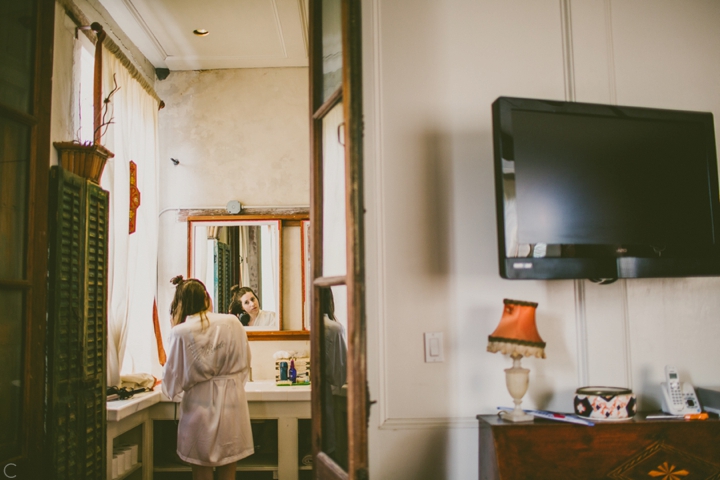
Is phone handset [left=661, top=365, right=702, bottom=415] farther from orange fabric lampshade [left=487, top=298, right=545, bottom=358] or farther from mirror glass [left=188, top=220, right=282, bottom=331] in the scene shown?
mirror glass [left=188, top=220, right=282, bottom=331]

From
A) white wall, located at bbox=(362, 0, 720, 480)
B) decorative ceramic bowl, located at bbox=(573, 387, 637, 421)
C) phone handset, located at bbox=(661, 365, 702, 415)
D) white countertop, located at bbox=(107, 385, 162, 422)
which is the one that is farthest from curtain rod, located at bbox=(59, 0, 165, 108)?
phone handset, located at bbox=(661, 365, 702, 415)

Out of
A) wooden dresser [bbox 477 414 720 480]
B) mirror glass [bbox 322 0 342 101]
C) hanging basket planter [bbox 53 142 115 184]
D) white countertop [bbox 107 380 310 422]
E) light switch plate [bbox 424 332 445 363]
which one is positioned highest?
mirror glass [bbox 322 0 342 101]

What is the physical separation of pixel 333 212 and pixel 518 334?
0.76 metres

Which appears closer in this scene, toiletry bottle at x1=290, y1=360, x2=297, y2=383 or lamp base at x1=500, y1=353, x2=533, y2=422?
lamp base at x1=500, y1=353, x2=533, y2=422

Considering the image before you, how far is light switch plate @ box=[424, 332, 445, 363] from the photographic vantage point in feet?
6.67

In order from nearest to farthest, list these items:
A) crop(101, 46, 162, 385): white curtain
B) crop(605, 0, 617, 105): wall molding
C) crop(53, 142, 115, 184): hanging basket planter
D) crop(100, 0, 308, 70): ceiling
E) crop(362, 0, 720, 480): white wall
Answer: crop(362, 0, 720, 480): white wall → crop(605, 0, 617, 105): wall molding → crop(53, 142, 115, 184): hanging basket planter → crop(101, 46, 162, 385): white curtain → crop(100, 0, 308, 70): ceiling

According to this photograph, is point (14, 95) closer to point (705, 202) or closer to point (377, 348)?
point (377, 348)

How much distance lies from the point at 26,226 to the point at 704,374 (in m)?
2.74

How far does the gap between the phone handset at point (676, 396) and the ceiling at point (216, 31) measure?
9.88 feet

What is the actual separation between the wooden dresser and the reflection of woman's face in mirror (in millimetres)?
2763

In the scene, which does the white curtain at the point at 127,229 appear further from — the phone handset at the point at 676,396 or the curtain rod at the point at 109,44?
the phone handset at the point at 676,396

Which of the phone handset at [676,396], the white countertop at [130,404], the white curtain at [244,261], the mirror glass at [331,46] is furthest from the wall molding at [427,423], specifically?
the white curtain at [244,261]

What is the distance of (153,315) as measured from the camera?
4117 mm

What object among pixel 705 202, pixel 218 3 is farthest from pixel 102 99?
pixel 705 202
